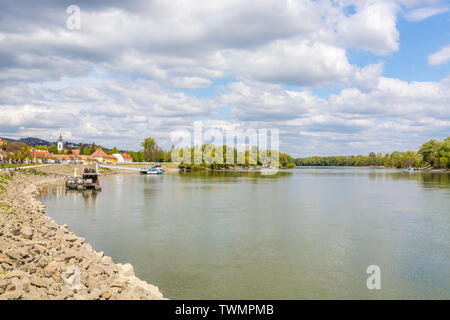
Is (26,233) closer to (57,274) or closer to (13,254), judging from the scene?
(13,254)

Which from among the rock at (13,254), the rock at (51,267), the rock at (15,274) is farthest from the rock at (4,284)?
the rock at (13,254)

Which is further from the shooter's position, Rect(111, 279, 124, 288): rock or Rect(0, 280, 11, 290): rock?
Rect(111, 279, 124, 288): rock

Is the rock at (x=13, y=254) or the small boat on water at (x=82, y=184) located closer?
the rock at (x=13, y=254)

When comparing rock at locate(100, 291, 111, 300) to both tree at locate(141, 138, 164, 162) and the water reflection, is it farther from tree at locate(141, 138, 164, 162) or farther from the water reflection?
tree at locate(141, 138, 164, 162)

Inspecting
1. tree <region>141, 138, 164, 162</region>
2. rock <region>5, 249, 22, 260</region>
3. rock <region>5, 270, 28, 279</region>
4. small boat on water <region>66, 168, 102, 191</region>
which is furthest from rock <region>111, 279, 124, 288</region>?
tree <region>141, 138, 164, 162</region>

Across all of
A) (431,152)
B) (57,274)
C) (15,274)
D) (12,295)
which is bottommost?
(57,274)

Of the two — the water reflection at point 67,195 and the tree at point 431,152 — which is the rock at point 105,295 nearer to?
the water reflection at point 67,195

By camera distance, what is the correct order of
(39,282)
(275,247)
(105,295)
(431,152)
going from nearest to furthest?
(39,282)
(105,295)
(275,247)
(431,152)

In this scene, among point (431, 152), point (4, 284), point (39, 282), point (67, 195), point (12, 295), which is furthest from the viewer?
point (431, 152)

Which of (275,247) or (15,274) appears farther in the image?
(275,247)

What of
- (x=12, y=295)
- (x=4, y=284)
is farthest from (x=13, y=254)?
(x=12, y=295)

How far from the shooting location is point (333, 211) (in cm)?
3181

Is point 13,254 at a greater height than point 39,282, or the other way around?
point 13,254
